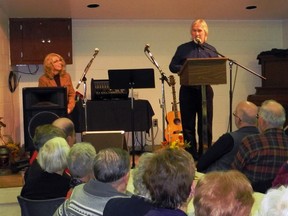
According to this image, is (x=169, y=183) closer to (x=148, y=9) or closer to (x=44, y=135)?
(x=44, y=135)

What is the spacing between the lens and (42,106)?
539 cm

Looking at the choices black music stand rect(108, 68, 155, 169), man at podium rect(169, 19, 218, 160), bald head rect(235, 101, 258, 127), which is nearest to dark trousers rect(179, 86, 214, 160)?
man at podium rect(169, 19, 218, 160)

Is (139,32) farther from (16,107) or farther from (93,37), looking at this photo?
(16,107)

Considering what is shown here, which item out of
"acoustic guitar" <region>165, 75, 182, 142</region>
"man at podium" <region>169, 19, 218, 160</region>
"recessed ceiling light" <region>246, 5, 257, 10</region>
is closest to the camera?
"man at podium" <region>169, 19, 218, 160</region>

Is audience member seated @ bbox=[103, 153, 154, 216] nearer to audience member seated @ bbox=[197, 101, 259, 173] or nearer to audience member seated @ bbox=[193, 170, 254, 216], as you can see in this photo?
audience member seated @ bbox=[193, 170, 254, 216]

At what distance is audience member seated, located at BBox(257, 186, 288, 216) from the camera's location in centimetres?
139

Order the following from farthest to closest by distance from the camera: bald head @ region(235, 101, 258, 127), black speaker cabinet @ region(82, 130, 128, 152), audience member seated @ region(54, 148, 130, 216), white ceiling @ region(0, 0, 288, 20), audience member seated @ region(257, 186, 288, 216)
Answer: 1. white ceiling @ region(0, 0, 288, 20)
2. black speaker cabinet @ region(82, 130, 128, 152)
3. bald head @ region(235, 101, 258, 127)
4. audience member seated @ region(54, 148, 130, 216)
5. audience member seated @ region(257, 186, 288, 216)

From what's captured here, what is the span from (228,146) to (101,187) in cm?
141

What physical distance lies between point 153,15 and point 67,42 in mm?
1359

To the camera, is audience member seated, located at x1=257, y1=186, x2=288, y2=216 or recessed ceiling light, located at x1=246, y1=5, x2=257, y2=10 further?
recessed ceiling light, located at x1=246, y1=5, x2=257, y2=10

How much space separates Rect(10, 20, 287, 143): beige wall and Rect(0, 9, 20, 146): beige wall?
505 millimetres

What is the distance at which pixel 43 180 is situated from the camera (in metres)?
2.90

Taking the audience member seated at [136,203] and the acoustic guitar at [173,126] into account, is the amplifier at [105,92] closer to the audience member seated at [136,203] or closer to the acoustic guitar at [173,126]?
the acoustic guitar at [173,126]

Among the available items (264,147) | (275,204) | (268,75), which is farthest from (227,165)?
(268,75)
